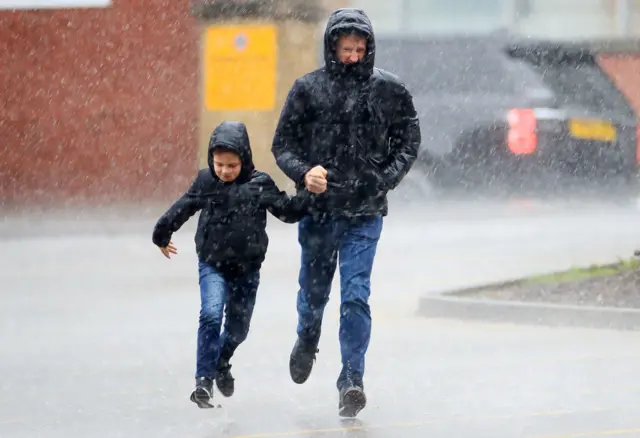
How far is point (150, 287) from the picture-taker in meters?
13.0

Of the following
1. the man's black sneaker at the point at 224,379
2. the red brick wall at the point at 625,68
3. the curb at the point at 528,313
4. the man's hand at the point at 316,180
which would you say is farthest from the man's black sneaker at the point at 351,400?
the red brick wall at the point at 625,68

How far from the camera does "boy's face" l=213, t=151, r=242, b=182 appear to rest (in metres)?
7.36

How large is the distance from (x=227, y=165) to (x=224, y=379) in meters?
0.96

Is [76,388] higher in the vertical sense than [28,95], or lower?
lower

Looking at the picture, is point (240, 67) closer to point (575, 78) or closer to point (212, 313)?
point (575, 78)

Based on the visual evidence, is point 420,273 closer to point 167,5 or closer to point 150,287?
point 150,287

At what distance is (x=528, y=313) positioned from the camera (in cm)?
1098

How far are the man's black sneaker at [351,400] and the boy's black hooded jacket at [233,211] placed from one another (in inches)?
26.9

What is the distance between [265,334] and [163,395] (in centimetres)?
235

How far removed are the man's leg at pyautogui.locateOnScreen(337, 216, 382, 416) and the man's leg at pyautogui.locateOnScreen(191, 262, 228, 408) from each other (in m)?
0.54

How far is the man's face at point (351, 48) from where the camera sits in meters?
7.27

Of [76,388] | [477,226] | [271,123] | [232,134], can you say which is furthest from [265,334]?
[271,123]

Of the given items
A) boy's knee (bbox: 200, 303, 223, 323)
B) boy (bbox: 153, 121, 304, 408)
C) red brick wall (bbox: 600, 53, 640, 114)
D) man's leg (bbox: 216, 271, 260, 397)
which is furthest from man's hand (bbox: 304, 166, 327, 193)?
red brick wall (bbox: 600, 53, 640, 114)

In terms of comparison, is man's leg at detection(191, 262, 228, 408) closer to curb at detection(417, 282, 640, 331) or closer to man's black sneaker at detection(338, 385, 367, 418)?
man's black sneaker at detection(338, 385, 367, 418)
